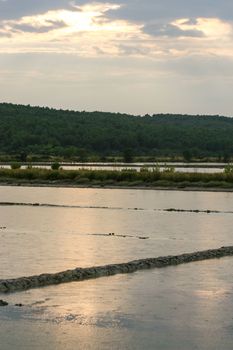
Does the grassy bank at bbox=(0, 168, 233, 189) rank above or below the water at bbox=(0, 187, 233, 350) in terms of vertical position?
above

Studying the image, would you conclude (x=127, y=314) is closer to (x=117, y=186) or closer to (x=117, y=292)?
(x=117, y=292)

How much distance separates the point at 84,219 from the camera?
21.9 metres

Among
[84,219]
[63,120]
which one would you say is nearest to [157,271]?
[84,219]

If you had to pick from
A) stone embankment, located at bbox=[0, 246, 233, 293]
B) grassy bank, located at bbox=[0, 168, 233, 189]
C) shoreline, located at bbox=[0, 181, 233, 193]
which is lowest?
stone embankment, located at bbox=[0, 246, 233, 293]

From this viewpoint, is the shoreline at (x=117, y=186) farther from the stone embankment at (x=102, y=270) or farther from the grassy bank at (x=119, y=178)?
the stone embankment at (x=102, y=270)

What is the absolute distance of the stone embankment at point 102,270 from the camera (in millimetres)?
10641

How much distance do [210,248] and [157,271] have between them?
3131mm

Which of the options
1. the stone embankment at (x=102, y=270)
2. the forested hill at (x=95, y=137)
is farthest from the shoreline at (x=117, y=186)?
the forested hill at (x=95, y=137)

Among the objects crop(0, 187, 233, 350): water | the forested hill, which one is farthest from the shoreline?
the forested hill

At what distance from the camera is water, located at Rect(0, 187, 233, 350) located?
788cm

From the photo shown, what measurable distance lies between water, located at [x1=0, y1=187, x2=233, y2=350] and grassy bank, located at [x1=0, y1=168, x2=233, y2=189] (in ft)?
63.2

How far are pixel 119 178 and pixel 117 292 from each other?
109ft

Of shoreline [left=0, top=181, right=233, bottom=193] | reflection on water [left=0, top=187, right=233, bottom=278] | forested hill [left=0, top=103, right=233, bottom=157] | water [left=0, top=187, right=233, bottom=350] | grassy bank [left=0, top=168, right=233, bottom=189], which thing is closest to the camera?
water [left=0, top=187, right=233, bottom=350]

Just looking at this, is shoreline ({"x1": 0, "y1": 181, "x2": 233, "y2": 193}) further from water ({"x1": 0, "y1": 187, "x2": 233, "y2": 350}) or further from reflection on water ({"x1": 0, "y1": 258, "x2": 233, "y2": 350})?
reflection on water ({"x1": 0, "y1": 258, "x2": 233, "y2": 350})
